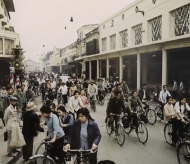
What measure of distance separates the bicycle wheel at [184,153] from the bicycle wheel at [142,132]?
7.32ft

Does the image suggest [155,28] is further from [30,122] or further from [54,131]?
[54,131]

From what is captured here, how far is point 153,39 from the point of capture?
74.4 ft

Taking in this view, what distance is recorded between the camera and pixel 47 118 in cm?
609

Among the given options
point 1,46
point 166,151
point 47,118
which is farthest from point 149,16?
point 47,118

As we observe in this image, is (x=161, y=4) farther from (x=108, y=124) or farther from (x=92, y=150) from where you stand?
(x=92, y=150)

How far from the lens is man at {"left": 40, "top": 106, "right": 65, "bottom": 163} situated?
5992 mm

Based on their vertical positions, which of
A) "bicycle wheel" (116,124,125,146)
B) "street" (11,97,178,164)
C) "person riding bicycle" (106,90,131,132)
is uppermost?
"person riding bicycle" (106,90,131,132)

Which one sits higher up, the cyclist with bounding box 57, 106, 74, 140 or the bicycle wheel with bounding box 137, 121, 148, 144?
the cyclist with bounding box 57, 106, 74, 140

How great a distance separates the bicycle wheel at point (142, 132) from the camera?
917cm

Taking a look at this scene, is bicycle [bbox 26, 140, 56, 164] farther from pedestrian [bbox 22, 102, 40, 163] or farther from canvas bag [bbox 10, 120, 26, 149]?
canvas bag [bbox 10, 120, 26, 149]

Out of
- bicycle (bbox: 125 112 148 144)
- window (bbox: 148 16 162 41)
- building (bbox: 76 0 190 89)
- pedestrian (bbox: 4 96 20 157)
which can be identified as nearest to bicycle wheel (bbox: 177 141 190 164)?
bicycle (bbox: 125 112 148 144)

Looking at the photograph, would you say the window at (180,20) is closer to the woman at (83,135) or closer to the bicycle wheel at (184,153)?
the bicycle wheel at (184,153)

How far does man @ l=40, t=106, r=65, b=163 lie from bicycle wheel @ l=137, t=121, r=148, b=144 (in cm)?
378

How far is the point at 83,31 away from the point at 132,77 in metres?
22.5
